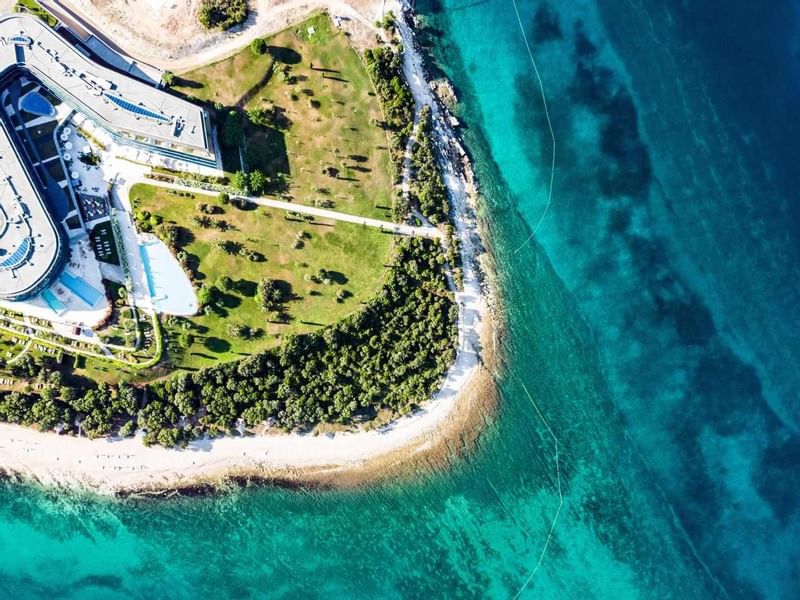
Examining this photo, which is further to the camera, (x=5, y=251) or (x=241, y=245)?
(x=241, y=245)

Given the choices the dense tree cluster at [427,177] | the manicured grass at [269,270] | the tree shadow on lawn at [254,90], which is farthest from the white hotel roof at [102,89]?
the dense tree cluster at [427,177]

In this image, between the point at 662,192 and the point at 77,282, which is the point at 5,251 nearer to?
the point at 77,282

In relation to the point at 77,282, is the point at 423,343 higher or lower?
lower

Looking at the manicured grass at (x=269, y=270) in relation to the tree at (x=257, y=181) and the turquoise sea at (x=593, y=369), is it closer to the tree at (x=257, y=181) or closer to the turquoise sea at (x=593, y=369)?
the tree at (x=257, y=181)

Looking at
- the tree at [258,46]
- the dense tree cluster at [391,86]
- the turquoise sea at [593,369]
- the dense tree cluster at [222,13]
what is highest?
the dense tree cluster at [222,13]

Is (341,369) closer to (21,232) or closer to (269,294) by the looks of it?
(269,294)

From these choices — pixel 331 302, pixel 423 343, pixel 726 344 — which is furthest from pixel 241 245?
pixel 726 344
